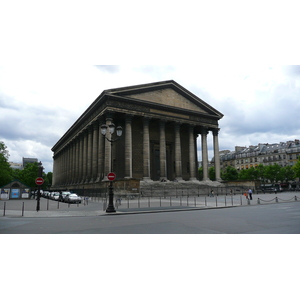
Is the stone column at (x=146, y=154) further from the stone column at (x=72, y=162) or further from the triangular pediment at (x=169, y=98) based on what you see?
the stone column at (x=72, y=162)

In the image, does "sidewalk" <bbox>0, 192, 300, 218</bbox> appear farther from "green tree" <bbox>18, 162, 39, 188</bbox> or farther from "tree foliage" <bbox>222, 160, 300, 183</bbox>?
"green tree" <bbox>18, 162, 39, 188</bbox>

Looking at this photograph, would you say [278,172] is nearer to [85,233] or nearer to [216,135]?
[216,135]

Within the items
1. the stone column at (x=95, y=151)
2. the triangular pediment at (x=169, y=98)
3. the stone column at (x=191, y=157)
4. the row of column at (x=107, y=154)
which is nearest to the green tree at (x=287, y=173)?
the row of column at (x=107, y=154)

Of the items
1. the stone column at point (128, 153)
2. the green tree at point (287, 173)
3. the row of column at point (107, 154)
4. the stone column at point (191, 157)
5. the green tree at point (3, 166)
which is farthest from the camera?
the green tree at point (287, 173)

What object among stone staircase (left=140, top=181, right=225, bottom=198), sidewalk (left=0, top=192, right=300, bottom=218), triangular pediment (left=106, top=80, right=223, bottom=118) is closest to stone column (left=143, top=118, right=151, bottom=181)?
stone staircase (left=140, top=181, right=225, bottom=198)

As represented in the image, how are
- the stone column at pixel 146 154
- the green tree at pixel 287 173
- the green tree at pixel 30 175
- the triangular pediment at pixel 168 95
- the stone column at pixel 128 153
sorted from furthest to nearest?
the green tree at pixel 30 175, the green tree at pixel 287 173, the triangular pediment at pixel 168 95, the stone column at pixel 146 154, the stone column at pixel 128 153

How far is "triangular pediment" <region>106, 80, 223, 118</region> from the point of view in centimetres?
4738

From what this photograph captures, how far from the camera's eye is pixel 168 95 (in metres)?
52.7

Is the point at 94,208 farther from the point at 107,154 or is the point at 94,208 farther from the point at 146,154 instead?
the point at 146,154

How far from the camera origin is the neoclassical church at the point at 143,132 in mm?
45938

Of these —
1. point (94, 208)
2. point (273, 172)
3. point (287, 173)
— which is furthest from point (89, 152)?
point (287, 173)

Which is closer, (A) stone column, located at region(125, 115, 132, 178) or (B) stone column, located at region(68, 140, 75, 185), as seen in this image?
(A) stone column, located at region(125, 115, 132, 178)

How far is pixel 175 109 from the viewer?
51.9 meters

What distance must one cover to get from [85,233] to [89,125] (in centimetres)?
4491
